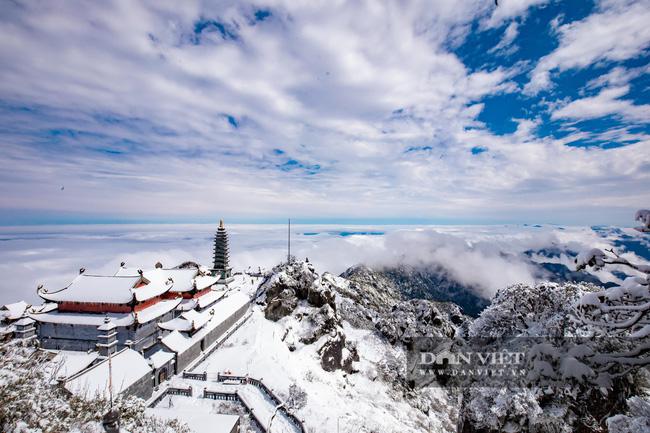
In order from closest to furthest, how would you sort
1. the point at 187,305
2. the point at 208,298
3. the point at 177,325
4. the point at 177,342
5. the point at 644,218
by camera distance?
the point at 644,218, the point at 177,342, the point at 177,325, the point at 187,305, the point at 208,298

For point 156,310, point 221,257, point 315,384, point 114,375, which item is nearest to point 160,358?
point 114,375

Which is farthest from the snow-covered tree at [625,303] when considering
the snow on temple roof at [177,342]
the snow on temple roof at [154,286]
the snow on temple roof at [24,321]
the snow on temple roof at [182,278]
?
the snow on temple roof at [24,321]

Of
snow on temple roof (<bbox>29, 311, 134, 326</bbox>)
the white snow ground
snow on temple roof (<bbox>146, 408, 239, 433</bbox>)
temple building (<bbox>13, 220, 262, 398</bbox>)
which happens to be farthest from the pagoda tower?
snow on temple roof (<bbox>146, 408, 239, 433</bbox>)

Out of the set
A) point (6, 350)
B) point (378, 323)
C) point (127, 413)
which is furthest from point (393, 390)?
point (6, 350)

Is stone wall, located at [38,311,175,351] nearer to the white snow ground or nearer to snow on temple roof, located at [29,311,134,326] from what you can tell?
snow on temple roof, located at [29,311,134,326]

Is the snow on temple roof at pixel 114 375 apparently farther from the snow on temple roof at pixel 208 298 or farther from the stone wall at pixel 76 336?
the snow on temple roof at pixel 208 298

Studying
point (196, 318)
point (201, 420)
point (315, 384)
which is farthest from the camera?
point (196, 318)

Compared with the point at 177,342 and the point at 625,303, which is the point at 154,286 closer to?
the point at 177,342

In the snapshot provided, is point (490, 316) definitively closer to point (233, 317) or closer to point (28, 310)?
point (233, 317)
